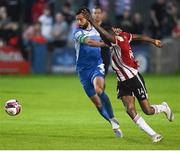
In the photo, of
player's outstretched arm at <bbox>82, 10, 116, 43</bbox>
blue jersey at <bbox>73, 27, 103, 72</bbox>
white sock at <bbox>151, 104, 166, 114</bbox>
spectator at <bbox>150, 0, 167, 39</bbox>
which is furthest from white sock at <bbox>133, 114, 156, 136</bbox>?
spectator at <bbox>150, 0, 167, 39</bbox>

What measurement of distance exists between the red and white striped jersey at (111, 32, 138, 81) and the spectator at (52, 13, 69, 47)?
18.7 m

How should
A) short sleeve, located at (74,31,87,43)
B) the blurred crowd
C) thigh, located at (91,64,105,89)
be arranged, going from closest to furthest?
1. short sleeve, located at (74,31,87,43)
2. thigh, located at (91,64,105,89)
3. the blurred crowd

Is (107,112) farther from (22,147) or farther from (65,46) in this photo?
(65,46)

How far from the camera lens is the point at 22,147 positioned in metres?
12.6

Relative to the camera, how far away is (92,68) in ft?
49.9

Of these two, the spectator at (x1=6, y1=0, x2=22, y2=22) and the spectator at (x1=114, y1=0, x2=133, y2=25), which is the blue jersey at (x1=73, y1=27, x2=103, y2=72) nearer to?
the spectator at (x1=6, y1=0, x2=22, y2=22)

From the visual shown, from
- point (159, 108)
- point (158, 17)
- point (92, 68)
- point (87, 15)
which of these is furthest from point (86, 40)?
point (158, 17)

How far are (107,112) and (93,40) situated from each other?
5.04ft

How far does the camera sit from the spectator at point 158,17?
110 ft

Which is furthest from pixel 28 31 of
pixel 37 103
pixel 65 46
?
pixel 37 103

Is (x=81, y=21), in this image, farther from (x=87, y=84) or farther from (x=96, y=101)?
(x=96, y=101)

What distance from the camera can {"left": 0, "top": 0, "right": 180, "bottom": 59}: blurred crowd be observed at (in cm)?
3203

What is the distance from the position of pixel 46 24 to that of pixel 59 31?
0.60 meters

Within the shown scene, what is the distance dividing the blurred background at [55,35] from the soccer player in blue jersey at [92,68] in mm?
15695
